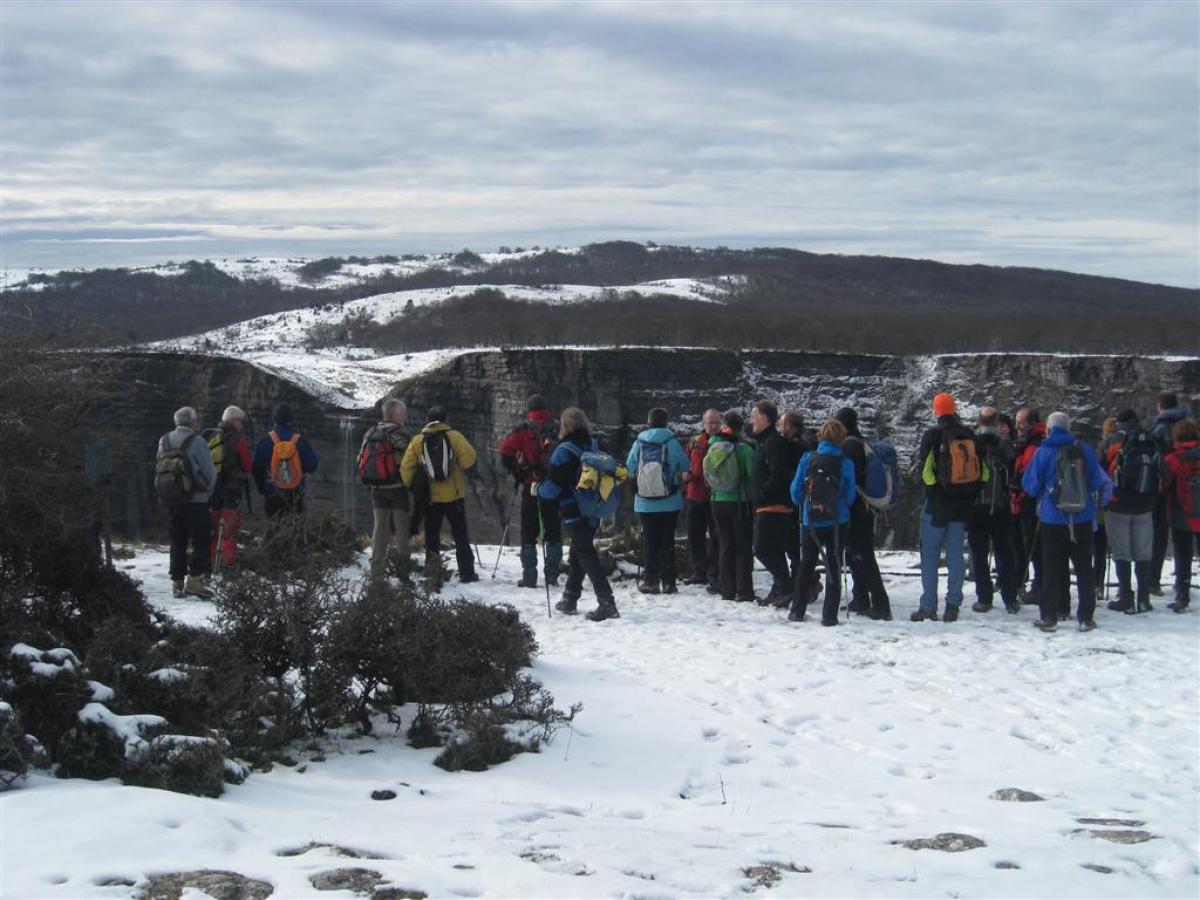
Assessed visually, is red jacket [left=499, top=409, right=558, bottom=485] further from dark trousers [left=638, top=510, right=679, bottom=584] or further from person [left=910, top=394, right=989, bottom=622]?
person [left=910, top=394, right=989, bottom=622]

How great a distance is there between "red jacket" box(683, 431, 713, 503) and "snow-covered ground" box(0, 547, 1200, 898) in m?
2.09

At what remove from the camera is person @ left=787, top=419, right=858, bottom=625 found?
10.1m

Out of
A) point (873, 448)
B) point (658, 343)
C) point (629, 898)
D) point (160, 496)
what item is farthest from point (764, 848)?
point (658, 343)

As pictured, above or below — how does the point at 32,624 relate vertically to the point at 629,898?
above

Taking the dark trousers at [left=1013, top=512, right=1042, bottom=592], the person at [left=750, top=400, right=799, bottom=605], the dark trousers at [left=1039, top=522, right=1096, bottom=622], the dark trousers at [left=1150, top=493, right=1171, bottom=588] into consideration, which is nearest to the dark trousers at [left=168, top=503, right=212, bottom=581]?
the person at [left=750, top=400, right=799, bottom=605]

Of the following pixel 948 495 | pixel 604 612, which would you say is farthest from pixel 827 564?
pixel 604 612

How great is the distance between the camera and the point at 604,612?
34.4 feet

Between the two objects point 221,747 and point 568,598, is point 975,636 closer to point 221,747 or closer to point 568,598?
point 568,598

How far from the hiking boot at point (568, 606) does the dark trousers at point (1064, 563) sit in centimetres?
422

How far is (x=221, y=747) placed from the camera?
17.8 ft

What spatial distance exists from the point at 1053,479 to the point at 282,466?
751 centimetres

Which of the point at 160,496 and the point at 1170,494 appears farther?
the point at 1170,494

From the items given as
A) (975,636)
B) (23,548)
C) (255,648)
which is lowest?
(975,636)

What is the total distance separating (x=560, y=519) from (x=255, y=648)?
5039mm
